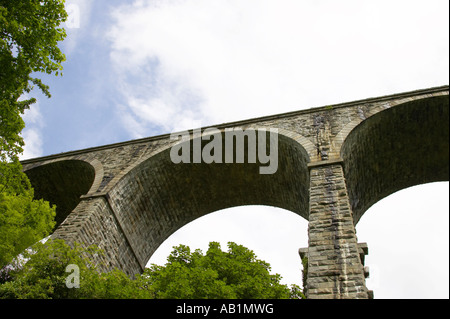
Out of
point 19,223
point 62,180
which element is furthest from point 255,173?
point 62,180

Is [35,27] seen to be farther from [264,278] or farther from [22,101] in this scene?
[264,278]

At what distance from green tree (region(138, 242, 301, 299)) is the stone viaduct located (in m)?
1.96

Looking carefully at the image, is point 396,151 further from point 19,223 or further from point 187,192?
point 19,223

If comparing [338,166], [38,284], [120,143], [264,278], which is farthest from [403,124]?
[38,284]

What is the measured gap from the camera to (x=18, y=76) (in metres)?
7.48

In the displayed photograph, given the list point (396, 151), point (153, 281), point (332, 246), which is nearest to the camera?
point (332, 246)

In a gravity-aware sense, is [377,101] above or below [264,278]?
above

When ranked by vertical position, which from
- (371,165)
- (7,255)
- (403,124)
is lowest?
(7,255)

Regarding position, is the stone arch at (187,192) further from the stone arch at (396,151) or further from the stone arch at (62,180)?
the stone arch at (62,180)

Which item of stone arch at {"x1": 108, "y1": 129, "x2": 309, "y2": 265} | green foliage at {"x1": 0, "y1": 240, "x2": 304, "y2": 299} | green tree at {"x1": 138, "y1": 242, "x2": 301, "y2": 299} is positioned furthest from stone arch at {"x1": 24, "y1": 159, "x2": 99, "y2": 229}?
green tree at {"x1": 138, "y1": 242, "x2": 301, "y2": 299}

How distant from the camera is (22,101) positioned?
30.1ft

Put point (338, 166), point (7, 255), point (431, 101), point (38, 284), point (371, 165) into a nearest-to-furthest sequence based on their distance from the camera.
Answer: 1. point (38, 284)
2. point (7, 255)
3. point (338, 166)
4. point (431, 101)
5. point (371, 165)

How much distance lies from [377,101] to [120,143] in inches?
323

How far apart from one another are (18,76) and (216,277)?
536cm
